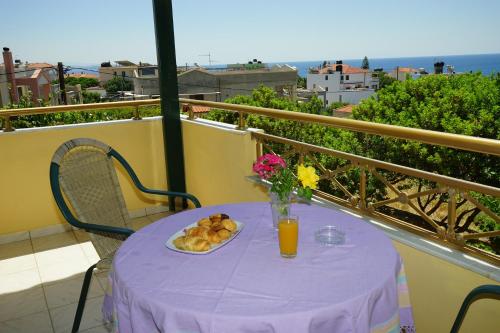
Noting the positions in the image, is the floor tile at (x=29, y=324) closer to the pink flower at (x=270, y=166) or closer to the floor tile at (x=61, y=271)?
the floor tile at (x=61, y=271)

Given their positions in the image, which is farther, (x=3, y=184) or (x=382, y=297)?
(x=3, y=184)

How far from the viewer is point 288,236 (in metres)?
1.33

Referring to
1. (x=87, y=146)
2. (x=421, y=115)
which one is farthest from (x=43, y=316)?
(x=421, y=115)

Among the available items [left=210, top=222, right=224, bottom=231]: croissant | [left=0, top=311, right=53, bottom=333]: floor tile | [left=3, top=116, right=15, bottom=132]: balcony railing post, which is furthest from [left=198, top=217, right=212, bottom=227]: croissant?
[left=3, top=116, right=15, bottom=132]: balcony railing post

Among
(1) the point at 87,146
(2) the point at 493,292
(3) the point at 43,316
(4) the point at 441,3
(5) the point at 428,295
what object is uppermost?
(4) the point at 441,3

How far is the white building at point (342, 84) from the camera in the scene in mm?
41969

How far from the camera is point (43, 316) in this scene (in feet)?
8.24

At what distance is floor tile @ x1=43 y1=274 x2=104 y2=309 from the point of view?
2675 millimetres

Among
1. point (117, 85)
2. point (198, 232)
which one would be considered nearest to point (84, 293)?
point (198, 232)

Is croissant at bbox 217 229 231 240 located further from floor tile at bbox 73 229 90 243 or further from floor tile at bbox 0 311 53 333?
floor tile at bbox 73 229 90 243

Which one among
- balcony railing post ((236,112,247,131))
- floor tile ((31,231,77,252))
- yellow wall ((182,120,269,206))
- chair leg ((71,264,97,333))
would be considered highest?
balcony railing post ((236,112,247,131))

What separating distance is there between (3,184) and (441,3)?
1582 inches

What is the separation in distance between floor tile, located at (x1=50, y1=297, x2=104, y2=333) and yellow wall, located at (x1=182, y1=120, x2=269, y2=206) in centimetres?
135

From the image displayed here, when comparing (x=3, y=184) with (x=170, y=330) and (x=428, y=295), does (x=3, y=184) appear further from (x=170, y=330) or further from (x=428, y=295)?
(x=428, y=295)
